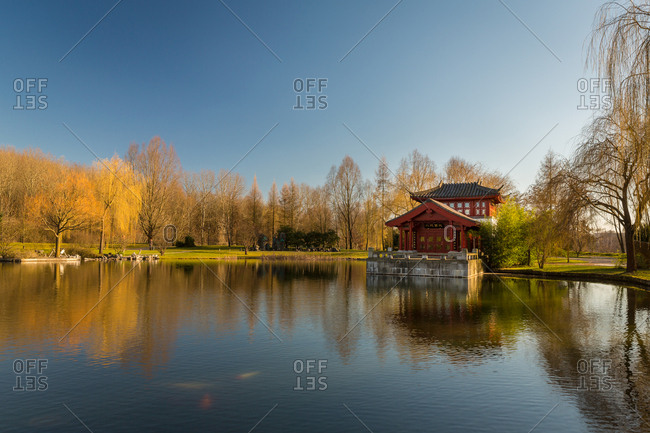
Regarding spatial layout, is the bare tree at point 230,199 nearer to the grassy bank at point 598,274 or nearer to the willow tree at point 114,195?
the willow tree at point 114,195

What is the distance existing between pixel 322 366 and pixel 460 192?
4183 centimetres

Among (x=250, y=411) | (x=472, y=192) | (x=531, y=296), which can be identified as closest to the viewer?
(x=250, y=411)

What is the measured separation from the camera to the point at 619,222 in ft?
94.9

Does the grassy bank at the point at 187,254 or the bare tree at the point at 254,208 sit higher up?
the bare tree at the point at 254,208

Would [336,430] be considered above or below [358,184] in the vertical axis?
below

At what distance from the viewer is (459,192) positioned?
48.6m

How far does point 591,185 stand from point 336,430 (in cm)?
2785

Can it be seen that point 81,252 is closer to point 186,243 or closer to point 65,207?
point 65,207

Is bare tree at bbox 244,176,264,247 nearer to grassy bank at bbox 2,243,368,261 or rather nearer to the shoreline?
grassy bank at bbox 2,243,368,261

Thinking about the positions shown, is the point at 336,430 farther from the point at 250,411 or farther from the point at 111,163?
the point at 111,163

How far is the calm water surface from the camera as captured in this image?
7.25 meters

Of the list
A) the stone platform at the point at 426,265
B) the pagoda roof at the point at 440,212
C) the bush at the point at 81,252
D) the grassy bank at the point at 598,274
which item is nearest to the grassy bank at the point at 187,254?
the bush at the point at 81,252

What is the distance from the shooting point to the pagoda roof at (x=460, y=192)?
46.8m

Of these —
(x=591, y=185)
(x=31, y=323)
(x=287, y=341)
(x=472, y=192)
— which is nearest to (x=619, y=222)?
(x=591, y=185)
